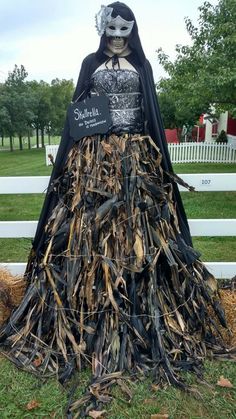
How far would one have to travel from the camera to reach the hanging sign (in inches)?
99.7

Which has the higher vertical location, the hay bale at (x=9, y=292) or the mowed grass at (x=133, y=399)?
the hay bale at (x=9, y=292)

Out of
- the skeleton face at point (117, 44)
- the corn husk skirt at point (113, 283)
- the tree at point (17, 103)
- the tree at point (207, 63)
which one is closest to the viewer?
the corn husk skirt at point (113, 283)

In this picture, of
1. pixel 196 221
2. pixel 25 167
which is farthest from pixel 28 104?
pixel 196 221

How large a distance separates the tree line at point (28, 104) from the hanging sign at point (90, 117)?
2328cm

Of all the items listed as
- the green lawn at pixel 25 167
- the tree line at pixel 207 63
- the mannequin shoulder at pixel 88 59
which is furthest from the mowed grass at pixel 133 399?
the green lawn at pixel 25 167

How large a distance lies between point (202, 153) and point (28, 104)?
1422cm

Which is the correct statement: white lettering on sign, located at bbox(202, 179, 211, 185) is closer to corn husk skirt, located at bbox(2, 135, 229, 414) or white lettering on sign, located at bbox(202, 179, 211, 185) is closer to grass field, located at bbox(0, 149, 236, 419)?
corn husk skirt, located at bbox(2, 135, 229, 414)

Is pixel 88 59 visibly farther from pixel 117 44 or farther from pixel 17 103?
pixel 17 103

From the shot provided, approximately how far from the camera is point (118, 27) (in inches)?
99.1

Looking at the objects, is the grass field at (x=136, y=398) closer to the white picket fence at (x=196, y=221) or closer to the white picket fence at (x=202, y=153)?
the white picket fence at (x=196, y=221)

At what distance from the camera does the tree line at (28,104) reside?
2548 centimetres

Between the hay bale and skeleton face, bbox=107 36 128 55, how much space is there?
1851 mm

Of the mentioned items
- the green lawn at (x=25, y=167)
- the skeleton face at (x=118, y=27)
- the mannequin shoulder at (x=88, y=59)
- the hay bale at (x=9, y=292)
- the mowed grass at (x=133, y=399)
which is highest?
the skeleton face at (x=118, y=27)

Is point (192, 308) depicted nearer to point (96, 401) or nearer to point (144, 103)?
point (96, 401)
